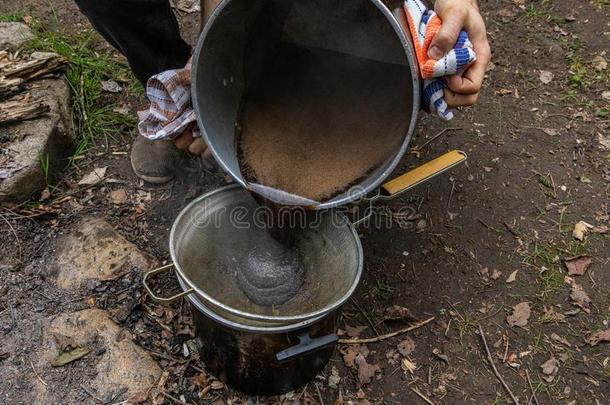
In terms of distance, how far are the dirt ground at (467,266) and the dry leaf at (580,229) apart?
27 mm

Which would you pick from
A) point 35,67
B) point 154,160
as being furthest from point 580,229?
point 35,67

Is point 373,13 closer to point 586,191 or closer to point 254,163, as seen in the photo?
point 254,163

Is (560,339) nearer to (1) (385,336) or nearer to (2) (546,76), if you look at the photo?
(1) (385,336)

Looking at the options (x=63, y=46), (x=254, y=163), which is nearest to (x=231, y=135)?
(x=254, y=163)

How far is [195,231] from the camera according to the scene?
2.32 metres

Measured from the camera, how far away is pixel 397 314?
8.34 ft

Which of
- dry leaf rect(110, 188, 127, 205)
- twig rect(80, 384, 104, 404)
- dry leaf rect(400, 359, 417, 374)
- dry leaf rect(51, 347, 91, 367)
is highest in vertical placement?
dry leaf rect(110, 188, 127, 205)

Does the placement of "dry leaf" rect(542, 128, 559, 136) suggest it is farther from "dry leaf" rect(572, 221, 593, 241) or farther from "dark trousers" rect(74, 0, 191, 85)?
"dark trousers" rect(74, 0, 191, 85)

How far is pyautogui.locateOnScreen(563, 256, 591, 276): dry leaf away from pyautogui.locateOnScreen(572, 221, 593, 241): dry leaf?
12cm

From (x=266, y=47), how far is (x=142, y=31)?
0.66 meters

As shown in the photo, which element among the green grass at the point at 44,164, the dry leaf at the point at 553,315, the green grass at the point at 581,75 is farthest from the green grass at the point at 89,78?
the green grass at the point at 581,75

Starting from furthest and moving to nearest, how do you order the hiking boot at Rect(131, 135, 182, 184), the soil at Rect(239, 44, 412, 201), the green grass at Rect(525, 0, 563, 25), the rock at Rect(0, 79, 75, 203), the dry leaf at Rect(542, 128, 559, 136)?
the green grass at Rect(525, 0, 563, 25)
the dry leaf at Rect(542, 128, 559, 136)
the hiking boot at Rect(131, 135, 182, 184)
the rock at Rect(0, 79, 75, 203)
the soil at Rect(239, 44, 412, 201)

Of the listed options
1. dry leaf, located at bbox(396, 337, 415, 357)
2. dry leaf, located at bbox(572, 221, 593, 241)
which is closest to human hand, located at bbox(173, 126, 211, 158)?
dry leaf, located at bbox(396, 337, 415, 357)

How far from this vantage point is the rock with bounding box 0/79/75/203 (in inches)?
104
